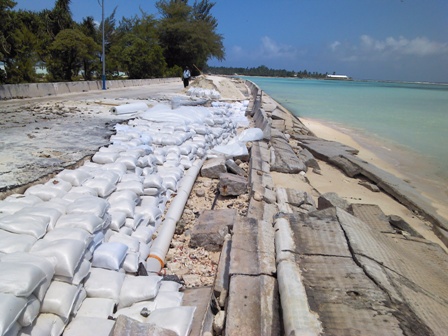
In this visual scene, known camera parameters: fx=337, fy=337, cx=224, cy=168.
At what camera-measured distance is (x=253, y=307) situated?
1897 mm

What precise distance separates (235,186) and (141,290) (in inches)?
93.7

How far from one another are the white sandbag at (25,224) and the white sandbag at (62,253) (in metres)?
0.09

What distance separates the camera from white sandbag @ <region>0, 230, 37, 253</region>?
5.78ft

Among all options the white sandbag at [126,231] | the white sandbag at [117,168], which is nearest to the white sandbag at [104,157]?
the white sandbag at [117,168]

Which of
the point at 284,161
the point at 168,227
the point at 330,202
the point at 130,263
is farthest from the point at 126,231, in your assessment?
the point at 284,161

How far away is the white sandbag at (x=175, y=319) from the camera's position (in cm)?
179

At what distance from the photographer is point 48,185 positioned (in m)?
2.75

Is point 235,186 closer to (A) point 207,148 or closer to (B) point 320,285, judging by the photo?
(A) point 207,148

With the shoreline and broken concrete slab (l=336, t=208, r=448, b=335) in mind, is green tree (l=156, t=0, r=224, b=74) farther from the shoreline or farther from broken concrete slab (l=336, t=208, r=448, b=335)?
broken concrete slab (l=336, t=208, r=448, b=335)

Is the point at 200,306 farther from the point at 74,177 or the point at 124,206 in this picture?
the point at 74,177

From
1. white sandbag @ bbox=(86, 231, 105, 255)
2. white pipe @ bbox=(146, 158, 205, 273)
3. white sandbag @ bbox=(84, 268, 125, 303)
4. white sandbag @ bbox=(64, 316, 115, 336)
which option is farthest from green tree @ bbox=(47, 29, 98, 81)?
white sandbag @ bbox=(64, 316, 115, 336)

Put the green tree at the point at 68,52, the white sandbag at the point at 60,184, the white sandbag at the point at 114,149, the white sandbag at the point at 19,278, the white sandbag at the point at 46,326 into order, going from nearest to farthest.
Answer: the white sandbag at the point at 19,278 < the white sandbag at the point at 46,326 < the white sandbag at the point at 60,184 < the white sandbag at the point at 114,149 < the green tree at the point at 68,52

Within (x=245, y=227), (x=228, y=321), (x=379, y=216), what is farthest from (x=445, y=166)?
(x=228, y=321)

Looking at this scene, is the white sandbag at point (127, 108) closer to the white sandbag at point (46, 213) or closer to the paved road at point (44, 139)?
the paved road at point (44, 139)
